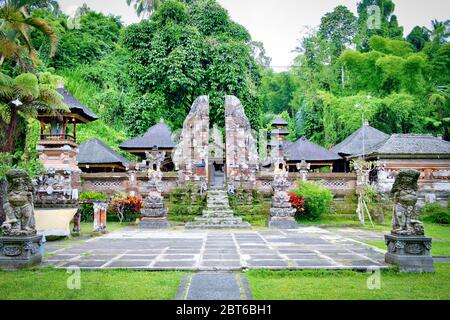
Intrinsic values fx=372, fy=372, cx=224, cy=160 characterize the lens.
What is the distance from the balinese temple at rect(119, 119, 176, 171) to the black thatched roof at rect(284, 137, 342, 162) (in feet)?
27.6

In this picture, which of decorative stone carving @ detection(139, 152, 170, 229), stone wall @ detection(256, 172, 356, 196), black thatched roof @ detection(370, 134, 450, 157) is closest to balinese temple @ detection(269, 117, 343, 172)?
black thatched roof @ detection(370, 134, 450, 157)

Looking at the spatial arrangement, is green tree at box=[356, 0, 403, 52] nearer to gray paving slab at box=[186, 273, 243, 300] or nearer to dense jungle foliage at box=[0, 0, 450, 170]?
dense jungle foliage at box=[0, 0, 450, 170]

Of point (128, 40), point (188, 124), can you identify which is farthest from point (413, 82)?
point (128, 40)

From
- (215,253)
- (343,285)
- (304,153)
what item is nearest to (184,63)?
(304,153)

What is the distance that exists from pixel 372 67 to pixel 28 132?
27.1 meters

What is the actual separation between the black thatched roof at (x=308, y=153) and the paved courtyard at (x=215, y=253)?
529 inches

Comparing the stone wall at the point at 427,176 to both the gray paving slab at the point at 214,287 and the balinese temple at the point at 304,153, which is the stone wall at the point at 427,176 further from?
the gray paving slab at the point at 214,287

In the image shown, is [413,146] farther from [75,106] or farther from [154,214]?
[75,106]

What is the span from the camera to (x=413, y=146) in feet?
70.3

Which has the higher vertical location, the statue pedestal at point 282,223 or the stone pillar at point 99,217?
the stone pillar at point 99,217

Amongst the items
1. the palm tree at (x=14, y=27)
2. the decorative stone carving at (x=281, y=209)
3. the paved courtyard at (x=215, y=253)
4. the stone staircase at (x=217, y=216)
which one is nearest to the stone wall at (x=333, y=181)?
the stone staircase at (x=217, y=216)

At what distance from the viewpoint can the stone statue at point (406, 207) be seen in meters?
7.54

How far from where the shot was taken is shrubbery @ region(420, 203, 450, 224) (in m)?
18.0
